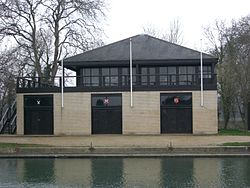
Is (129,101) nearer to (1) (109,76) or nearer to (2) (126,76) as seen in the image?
(2) (126,76)

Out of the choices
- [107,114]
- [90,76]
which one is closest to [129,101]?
[107,114]

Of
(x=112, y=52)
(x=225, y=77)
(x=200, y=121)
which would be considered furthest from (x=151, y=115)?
(x=225, y=77)

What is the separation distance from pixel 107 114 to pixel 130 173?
22.2 meters

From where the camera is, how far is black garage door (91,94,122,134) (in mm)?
38625

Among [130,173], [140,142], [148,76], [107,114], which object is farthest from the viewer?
[148,76]

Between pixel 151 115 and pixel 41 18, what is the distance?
16.0 meters

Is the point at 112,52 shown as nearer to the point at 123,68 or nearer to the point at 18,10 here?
the point at 123,68

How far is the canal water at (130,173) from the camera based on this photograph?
46.2 feet

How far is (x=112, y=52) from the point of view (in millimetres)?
42000

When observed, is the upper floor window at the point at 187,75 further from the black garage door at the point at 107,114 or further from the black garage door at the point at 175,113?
the black garage door at the point at 107,114

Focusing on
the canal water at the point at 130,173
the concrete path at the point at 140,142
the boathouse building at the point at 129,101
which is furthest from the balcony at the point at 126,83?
the canal water at the point at 130,173

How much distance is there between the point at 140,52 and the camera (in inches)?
1635

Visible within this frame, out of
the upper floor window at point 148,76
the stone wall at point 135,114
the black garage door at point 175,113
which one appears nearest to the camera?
the stone wall at point 135,114

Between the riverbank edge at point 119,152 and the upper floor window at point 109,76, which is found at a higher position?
the upper floor window at point 109,76
